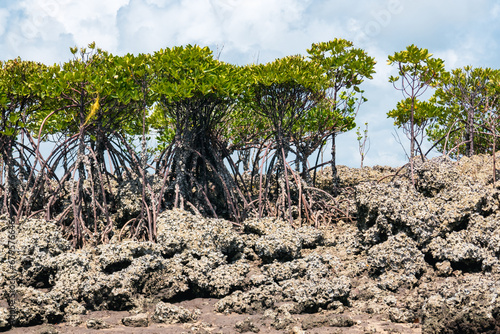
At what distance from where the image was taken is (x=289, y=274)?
28.6 feet

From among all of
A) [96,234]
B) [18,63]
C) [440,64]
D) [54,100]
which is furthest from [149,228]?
[440,64]

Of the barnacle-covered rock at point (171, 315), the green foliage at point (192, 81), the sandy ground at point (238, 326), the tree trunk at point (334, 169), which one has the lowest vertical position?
the sandy ground at point (238, 326)

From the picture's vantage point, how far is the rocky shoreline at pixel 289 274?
6.75 metres

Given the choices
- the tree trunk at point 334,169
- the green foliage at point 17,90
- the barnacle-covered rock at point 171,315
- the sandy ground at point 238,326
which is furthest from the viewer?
the tree trunk at point 334,169

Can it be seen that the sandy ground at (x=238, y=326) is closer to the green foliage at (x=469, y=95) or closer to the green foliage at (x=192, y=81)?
the green foliage at (x=192, y=81)

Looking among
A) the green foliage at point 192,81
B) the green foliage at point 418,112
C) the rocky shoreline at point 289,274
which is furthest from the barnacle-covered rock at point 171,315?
the green foliage at point 418,112

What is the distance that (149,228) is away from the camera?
1049 centimetres

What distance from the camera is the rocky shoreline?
6.75 m

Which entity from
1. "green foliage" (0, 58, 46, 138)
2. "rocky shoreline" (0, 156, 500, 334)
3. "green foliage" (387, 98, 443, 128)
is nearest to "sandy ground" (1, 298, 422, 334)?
"rocky shoreline" (0, 156, 500, 334)

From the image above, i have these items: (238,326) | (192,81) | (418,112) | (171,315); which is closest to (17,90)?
(192,81)

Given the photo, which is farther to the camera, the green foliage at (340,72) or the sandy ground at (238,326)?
the green foliage at (340,72)

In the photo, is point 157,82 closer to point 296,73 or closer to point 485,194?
point 296,73

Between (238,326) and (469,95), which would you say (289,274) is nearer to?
(238,326)

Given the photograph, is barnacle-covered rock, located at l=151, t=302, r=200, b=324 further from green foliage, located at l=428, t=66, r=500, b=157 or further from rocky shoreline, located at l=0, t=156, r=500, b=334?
green foliage, located at l=428, t=66, r=500, b=157
